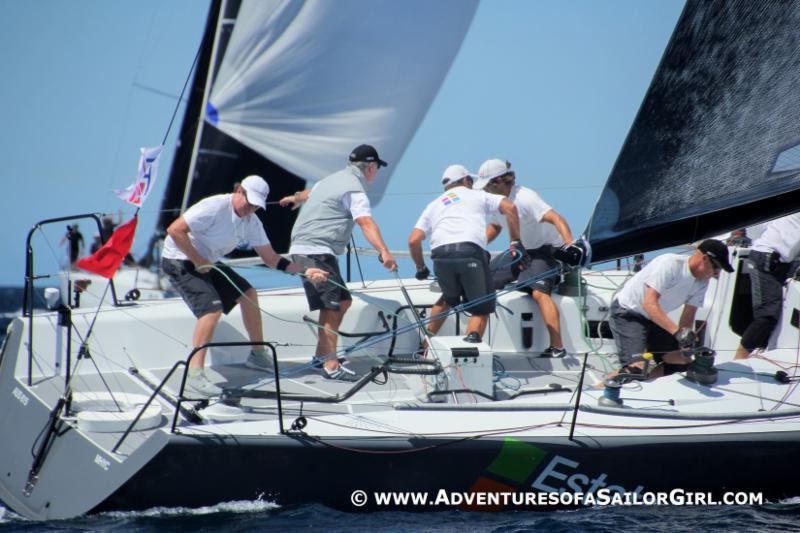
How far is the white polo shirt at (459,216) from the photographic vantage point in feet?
19.7

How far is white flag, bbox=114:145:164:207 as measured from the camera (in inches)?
246

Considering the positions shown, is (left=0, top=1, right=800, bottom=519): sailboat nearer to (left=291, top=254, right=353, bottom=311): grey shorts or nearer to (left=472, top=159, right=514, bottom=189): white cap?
(left=291, top=254, right=353, bottom=311): grey shorts

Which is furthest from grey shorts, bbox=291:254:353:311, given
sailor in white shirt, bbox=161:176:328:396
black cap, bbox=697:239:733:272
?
black cap, bbox=697:239:733:272

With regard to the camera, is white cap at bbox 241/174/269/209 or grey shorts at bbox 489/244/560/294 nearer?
white cap at bbox 241/174/269/209

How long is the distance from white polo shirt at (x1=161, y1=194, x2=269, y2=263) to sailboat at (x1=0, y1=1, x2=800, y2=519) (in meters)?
0.79

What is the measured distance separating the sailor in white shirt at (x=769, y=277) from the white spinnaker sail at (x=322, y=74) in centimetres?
409

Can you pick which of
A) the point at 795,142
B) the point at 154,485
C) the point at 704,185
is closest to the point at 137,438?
the point at 154,485

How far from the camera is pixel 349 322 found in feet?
22.4

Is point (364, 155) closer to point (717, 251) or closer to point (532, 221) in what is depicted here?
point (532, 221)

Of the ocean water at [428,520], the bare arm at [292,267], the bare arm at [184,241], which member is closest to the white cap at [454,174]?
the bare arm at [292,267]

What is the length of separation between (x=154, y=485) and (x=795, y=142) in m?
3.50

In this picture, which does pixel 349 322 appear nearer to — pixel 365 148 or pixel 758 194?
pixel 365 148

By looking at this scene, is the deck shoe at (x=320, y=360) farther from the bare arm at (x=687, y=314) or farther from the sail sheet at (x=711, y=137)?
the bare arm at (x=687, y=314)

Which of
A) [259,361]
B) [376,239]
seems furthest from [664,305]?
[259,361]
